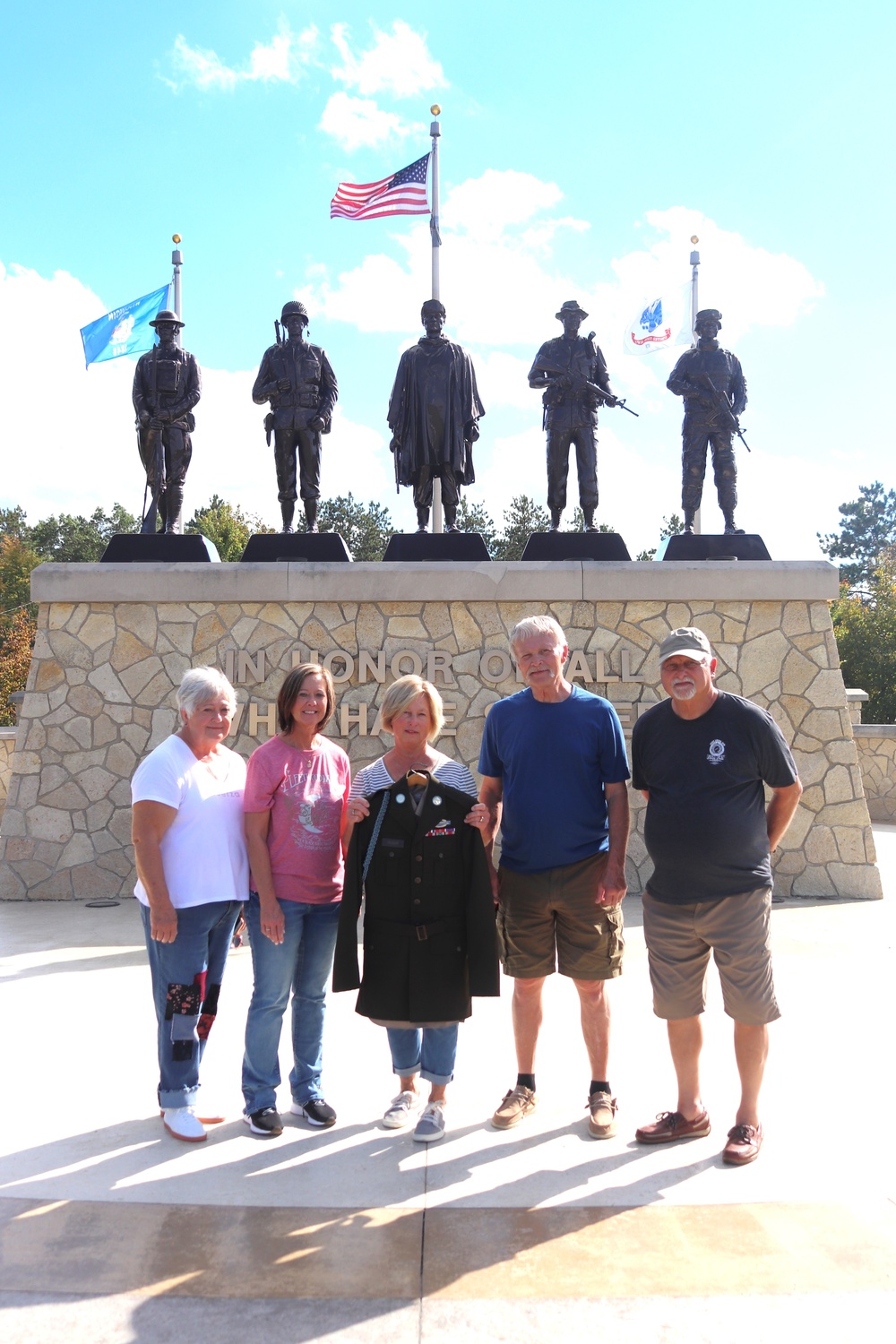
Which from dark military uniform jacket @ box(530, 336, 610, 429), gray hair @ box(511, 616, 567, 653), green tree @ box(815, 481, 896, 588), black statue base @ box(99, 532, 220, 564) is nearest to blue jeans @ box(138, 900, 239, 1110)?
gray hair @ box(511, 616, 567, 653)

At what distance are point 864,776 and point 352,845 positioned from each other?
37.3 ft

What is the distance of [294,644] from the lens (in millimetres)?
7590

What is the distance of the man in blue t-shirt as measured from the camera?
10.6ft

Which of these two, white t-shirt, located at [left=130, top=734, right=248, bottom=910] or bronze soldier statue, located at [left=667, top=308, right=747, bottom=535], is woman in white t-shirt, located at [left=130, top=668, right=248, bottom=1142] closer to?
white t-shirt, located at [left=130, top=734, right=248, bottom=910]

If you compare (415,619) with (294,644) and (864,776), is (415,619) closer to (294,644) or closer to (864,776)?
(294,644)

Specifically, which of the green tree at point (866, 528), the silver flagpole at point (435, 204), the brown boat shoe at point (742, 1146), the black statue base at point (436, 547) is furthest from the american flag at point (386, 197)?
the green tree at point (866, 528)

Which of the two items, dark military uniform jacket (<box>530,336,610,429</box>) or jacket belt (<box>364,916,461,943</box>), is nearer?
jacket belt (<box>364,916,461,943</box>)

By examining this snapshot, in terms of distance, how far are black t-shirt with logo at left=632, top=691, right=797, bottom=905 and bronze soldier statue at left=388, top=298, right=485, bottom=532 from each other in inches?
208

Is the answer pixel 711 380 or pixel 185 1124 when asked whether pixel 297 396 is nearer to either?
pixel 711 380

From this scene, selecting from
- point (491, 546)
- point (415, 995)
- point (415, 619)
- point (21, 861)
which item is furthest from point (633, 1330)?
point (491, 546)

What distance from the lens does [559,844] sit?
10.6 ft

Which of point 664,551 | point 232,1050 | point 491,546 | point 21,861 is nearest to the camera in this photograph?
point 232,1050

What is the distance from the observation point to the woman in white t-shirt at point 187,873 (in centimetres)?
310

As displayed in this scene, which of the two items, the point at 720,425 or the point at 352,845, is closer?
the point at 352,845
